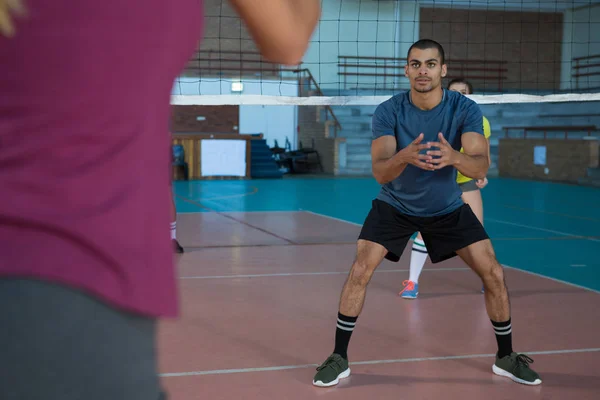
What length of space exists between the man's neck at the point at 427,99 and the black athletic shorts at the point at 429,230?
0.56m

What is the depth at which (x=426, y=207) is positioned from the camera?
13.4ft

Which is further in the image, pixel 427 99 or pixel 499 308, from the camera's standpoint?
pixel 427 99

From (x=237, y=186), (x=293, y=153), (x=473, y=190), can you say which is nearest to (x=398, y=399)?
(x=473, y=190)

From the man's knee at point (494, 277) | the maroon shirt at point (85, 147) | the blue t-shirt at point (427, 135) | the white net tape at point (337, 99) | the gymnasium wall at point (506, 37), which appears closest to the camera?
the maroon shirt at point (85, 147)

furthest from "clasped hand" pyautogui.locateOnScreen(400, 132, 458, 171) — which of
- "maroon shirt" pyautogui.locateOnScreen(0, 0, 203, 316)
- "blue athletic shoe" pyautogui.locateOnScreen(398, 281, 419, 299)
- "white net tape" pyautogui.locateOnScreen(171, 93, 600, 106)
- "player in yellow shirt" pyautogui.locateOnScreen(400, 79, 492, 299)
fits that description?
"white net tape" pyautogui.locateOnScreen(171, 93, 600, 106)

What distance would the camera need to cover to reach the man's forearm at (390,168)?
3.81 meters

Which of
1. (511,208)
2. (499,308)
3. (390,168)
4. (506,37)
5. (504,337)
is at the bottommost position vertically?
(511,208)

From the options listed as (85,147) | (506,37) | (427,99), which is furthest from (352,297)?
(506,37)

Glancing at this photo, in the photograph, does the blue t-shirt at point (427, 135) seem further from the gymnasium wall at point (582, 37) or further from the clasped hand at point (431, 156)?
the gymnasium wall at point (582, 37)

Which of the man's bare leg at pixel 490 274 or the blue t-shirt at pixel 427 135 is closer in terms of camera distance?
the man's bare leg at pixel 490 274

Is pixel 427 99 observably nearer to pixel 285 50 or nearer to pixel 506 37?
pixel 285 50

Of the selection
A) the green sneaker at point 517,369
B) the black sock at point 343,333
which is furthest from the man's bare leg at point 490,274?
the black sock at point 343,333

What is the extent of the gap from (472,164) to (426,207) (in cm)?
39

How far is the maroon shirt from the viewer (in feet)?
2.78
